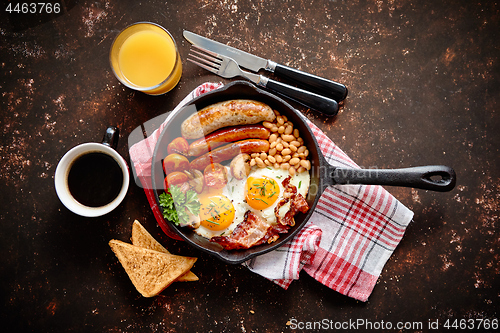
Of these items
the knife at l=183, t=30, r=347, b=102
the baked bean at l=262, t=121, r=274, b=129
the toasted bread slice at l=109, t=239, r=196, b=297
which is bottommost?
the toasted bread slice at l=109, t=239, r=196, b=297

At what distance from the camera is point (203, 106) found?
2.44 meters

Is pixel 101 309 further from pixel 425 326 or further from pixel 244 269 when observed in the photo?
pixel 425 326

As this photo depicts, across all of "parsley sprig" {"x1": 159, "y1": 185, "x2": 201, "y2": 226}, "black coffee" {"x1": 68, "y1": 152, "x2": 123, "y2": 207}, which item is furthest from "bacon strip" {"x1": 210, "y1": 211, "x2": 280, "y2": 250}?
"black coffee" {"x1": 68, "y1": 152, "x2": 123, "y2": 207}

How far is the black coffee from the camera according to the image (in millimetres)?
2303

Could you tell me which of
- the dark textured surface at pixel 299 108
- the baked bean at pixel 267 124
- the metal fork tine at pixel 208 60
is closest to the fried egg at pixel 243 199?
the baked bean at pixel 267 124

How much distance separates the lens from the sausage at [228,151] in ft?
7.59

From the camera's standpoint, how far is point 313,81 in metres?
2.50

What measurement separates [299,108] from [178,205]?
1.30m

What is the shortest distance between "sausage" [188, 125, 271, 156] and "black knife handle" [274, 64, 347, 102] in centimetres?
52

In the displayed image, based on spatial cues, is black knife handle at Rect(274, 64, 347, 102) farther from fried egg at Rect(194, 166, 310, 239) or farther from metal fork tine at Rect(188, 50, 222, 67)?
fried egg at Rect(194, 166, 310, 239)

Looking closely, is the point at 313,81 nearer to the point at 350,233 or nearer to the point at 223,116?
the point at 223,116

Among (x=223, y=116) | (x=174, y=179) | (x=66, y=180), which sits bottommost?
(x=66, y=180)

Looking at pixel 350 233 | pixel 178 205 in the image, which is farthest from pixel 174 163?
pixel 350 233

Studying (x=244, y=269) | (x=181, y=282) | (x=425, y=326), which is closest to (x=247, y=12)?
(x=244, y=269)
